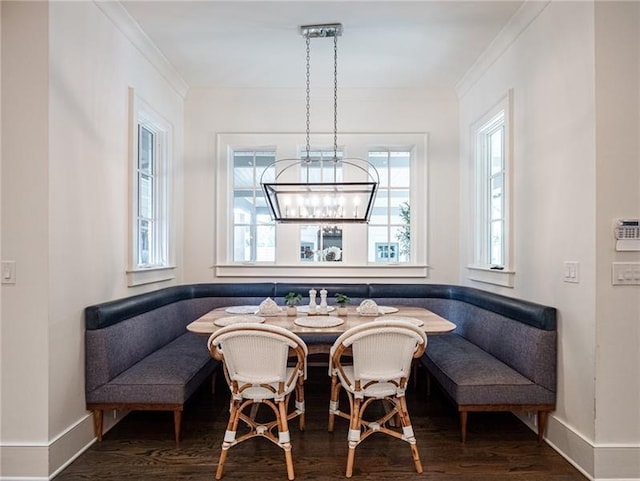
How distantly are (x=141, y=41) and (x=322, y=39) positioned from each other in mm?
1448

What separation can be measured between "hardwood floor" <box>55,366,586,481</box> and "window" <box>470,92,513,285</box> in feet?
3.93

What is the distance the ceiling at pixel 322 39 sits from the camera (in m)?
2.63

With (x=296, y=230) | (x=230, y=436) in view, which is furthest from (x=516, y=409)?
(x=296, y=230)

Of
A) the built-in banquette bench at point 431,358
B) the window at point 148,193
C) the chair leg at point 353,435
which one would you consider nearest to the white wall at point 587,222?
the built-in banquette bench at point 431,358

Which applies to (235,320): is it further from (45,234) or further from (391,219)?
(391,219)

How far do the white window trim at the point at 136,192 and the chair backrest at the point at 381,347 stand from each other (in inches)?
71.4

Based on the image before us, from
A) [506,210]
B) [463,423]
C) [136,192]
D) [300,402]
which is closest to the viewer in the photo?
[463,423]

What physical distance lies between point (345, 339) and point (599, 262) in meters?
1.42

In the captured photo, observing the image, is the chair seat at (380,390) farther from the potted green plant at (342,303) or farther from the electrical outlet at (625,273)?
the electrical outlet at (625,273)

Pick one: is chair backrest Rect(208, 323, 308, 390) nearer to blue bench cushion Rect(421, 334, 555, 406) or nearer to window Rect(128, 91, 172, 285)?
blue bench cushion Rect(421, 334, 555, 406)

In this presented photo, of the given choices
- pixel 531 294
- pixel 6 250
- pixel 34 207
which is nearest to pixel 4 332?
pixel 6 250

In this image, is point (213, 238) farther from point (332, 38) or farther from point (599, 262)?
point (599, 262)

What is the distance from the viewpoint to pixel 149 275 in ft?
10.6

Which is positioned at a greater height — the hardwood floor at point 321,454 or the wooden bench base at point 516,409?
the wooden bench base at point 516,409
